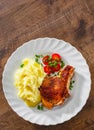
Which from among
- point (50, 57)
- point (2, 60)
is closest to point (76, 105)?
point (50, 57)

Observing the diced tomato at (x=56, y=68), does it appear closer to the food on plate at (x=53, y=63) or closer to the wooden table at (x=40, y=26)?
the food on plate at (x=53, y=63)

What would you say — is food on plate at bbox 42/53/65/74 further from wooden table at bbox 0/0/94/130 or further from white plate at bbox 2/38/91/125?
wooden table at bbox 0/0/94/130

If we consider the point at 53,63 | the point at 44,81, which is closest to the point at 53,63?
the point at 53,63

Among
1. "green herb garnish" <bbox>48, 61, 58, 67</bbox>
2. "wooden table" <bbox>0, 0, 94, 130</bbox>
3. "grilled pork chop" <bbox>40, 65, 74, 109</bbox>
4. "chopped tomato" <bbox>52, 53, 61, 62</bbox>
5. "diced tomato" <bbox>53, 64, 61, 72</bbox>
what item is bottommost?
"grilled pork chop" <bbox>40, 65, 74, 109</bbox>

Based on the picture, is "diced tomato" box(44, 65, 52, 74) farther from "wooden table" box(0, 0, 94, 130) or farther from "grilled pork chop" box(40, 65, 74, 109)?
"wooden table" box(0, 0, 94, 130)

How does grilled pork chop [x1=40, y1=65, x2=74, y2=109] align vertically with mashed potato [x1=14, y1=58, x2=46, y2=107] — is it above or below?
below

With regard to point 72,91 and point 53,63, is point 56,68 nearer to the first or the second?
point 53,63

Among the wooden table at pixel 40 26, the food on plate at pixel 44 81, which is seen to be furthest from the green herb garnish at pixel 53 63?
the wooden table at pixel 40 26

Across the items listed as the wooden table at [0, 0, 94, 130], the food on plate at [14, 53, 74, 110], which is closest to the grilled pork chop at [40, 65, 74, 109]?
the food on plate at [14, 53, 74, 110]
